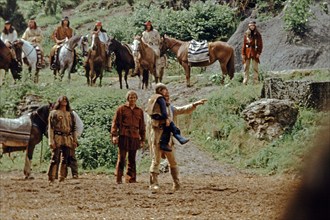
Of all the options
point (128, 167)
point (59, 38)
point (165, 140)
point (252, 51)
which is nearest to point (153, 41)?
point (252, 51)

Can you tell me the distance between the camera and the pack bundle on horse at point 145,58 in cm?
2733

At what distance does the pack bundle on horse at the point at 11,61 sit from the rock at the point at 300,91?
744 cm

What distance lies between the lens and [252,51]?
1022 inches

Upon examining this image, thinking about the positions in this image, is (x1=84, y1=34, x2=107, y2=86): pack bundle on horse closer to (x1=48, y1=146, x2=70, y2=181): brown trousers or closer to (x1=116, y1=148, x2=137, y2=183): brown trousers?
(x1=48, y1=146, x2=70, y2=181): brown trousers

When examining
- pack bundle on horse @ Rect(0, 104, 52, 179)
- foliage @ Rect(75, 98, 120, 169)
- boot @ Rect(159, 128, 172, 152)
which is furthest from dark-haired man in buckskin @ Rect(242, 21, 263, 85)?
boot @ Rect(159, 128, 172, 152)

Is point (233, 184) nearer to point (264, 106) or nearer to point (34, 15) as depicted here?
point (264, 106)

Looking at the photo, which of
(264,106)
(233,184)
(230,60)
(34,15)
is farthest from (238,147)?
(34,15)

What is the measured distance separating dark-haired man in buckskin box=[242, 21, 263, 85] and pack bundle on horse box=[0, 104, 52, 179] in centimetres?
863

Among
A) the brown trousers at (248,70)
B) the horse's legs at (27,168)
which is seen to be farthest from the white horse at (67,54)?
the horse's legs at (27,168)

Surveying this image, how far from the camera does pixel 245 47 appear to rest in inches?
1035

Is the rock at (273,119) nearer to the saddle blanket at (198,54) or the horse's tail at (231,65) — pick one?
the horse's tail at (231,65)

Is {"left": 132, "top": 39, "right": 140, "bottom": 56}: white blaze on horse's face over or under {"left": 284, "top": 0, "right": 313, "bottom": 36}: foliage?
under

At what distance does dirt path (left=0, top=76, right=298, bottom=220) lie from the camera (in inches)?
452

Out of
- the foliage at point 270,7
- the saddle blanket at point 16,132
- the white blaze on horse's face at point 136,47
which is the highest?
the foliage at point 270,7
